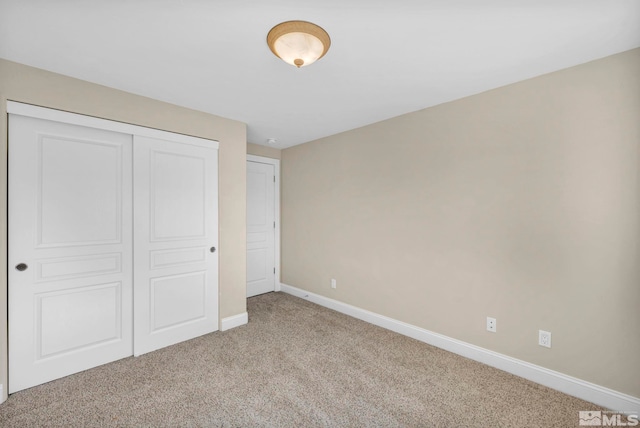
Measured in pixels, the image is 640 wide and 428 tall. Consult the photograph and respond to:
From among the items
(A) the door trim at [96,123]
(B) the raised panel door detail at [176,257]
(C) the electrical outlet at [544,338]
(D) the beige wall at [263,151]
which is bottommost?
(C) the electrical outlet at [544,338]

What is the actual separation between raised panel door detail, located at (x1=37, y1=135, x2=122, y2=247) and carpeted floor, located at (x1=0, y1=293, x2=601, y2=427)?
3.79 feet

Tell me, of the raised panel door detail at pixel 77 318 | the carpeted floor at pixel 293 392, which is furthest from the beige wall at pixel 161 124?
the carpeted floor at pixel 293 392

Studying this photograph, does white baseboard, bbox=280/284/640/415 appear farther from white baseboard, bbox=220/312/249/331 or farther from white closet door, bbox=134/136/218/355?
white closet door, bbox=134/136/218/355

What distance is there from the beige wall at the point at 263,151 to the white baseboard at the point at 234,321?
236 centimetres

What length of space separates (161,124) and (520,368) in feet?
12.7

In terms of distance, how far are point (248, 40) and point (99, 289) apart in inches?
93.0

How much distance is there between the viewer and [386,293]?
319 cm

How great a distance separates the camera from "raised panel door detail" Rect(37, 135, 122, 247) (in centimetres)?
212

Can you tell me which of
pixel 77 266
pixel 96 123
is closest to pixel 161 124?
pixel 96 123

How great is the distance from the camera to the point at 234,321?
3168mm

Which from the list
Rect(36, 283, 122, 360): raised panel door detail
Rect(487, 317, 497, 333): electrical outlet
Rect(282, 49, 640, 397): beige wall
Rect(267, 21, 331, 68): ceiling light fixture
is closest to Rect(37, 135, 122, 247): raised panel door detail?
Rect(36, 283, 122, 360): raised panel door detail

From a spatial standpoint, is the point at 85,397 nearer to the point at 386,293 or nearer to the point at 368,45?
the point at 386,293

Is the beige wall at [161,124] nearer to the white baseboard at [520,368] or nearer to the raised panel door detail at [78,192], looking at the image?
→ the raised panel door detail at [78,192]

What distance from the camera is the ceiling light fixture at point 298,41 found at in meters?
1.57
